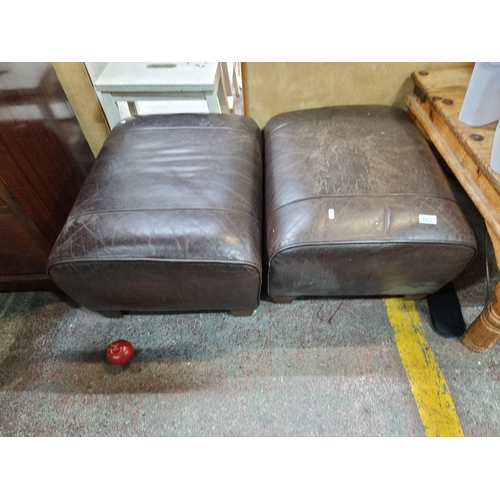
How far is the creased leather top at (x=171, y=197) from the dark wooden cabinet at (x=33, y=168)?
0.19 meters

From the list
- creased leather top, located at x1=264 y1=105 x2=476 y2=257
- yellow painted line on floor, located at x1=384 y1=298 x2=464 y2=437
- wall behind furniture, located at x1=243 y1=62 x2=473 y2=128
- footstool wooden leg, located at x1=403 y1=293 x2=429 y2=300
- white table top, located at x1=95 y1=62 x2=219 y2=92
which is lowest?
yellow painted line on floor, located at x1=384 y1=298 x2=464 y2=437

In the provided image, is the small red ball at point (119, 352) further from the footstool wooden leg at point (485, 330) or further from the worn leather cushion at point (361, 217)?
the footstool wooden leg at point (485, 330)

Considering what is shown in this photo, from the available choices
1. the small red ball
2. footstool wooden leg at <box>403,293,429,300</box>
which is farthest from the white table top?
footstool wooden leg at <box>403,293,429,300</box>

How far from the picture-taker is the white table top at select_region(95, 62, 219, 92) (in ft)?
3.98

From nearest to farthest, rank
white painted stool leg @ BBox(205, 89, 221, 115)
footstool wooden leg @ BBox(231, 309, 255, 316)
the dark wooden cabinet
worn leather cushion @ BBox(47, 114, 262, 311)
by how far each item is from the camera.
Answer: worn leather cushion @ BBox(47, 114, 262, 311) → the dark wooden cabinet → footstool wooden leg @ BBox(231, 309, 255, 316) → white painted stool leg @ BBox(205, 89, 221, 115)

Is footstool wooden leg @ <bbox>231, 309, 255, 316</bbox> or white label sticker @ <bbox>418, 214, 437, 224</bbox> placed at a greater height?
white label sticker @ <bbox>418, 214, 437, 224</bbox>

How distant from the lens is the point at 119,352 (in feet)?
3.55

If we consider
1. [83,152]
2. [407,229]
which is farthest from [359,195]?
[83,152]

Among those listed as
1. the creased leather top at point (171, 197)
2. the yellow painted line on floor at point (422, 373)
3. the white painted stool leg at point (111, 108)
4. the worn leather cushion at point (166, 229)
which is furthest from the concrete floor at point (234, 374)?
the white painted stool leg at point (111, 108)

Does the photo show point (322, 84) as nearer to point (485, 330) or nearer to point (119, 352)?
point (485, 330)

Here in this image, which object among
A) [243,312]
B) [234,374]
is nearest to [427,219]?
[243,312]

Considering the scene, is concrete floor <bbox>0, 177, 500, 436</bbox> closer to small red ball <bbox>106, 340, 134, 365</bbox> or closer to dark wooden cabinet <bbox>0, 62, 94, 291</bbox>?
small red ball <bbox>106, 340, 134, 365</bbox>

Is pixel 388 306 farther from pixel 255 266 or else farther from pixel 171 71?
pixel 171 71

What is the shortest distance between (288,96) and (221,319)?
3.21 feet
